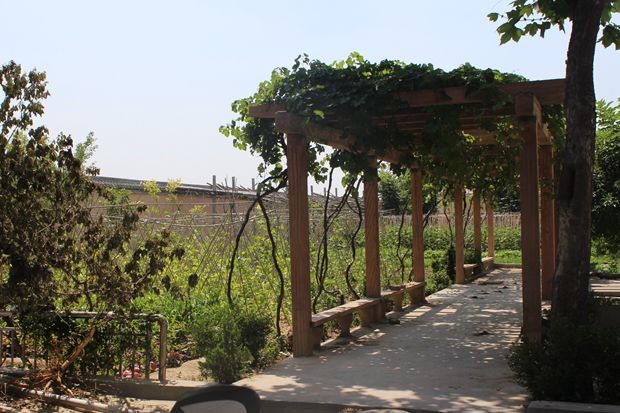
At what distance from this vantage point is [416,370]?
7.13m

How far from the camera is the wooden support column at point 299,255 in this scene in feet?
25.9

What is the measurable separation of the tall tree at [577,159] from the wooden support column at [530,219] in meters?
1.52

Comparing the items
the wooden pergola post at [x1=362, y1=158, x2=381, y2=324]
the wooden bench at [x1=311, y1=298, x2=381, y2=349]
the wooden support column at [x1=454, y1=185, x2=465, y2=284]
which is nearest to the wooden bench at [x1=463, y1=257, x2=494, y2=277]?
the wooden support column at [x1=454, y1=185, x2=465, y2=284]

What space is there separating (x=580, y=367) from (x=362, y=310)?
4.90m

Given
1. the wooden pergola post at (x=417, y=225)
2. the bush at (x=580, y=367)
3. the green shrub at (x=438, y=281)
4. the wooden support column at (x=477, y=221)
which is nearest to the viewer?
the bush at (x=580, y=367)

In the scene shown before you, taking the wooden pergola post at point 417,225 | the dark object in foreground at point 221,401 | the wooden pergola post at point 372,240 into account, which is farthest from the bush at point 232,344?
the wooden pergola post at point 417,225

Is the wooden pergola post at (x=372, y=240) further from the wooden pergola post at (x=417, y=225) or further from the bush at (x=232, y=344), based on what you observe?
the bush at (x=232, y=344)

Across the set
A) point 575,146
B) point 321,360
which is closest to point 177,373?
point 321,360

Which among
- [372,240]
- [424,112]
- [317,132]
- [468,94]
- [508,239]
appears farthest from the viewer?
[508,239]

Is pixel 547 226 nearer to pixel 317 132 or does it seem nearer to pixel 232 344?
pixel 317 132

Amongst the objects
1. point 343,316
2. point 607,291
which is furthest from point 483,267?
point 343,316

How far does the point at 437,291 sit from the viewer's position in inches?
594

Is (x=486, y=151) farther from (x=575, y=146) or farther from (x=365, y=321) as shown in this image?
(x=575, y=146)

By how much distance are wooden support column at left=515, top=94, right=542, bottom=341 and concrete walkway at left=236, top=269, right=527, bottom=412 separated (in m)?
0.53
